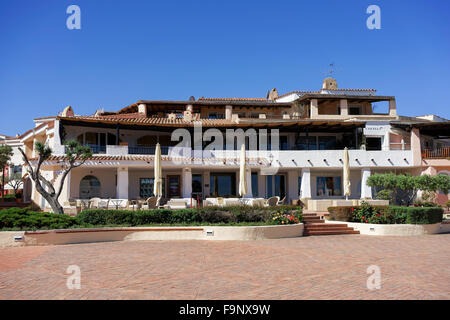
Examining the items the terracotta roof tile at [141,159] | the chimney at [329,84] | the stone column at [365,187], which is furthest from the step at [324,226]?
the chimney at [329,84]

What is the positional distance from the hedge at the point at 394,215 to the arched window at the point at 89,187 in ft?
49.8

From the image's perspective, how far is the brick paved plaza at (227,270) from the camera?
6.78m

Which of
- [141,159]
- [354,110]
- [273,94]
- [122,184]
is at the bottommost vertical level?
[122,184]

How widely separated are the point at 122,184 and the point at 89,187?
3.42 metres

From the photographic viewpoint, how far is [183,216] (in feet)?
48.8

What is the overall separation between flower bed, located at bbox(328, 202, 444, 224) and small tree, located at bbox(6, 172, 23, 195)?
31.1 metres

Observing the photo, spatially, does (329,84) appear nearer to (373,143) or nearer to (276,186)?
(373,143)

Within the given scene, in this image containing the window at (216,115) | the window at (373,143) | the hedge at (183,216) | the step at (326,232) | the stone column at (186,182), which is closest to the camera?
the hedge at (183,216)

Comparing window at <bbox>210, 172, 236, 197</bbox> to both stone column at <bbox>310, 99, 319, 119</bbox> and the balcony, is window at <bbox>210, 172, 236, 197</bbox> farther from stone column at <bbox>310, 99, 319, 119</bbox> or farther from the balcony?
stone column at <bbox>310, 99, 319, 119</bbox>

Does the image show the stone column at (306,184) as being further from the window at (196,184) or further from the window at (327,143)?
the window at (196,184)

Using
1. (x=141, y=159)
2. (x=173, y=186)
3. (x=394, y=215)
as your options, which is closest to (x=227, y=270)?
(x=394, y=215)

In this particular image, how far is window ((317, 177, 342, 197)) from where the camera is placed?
2705cm

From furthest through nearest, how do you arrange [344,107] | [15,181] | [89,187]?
[15,181] < [344,107] < [89,187]

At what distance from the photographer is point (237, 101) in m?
33.2
